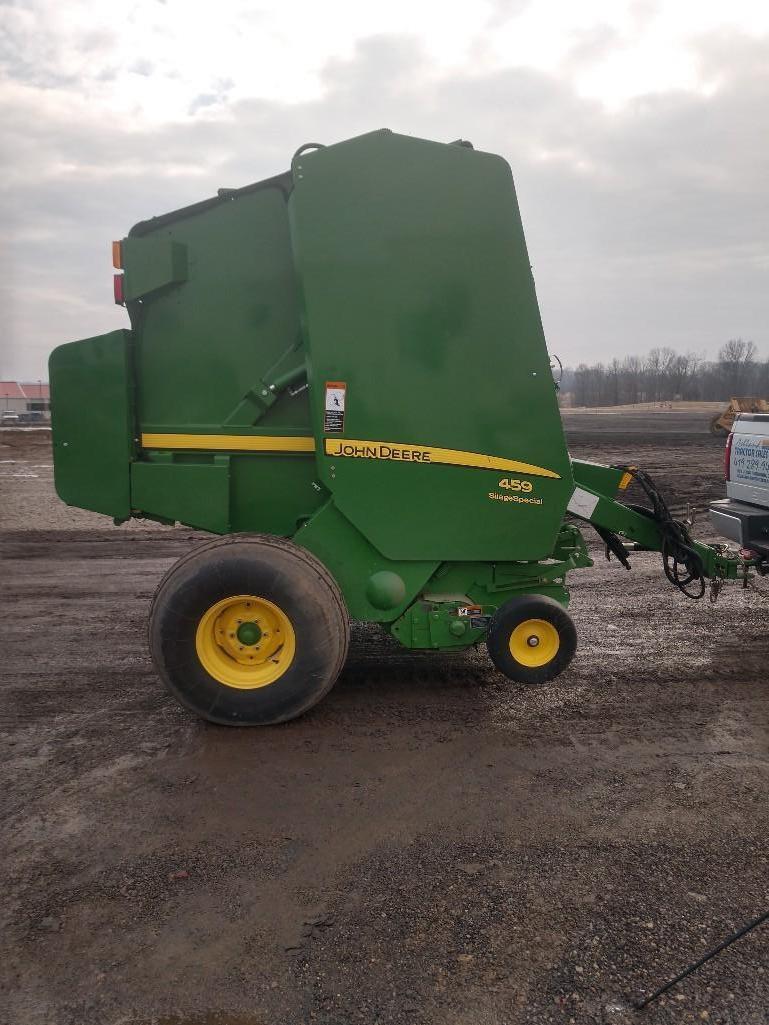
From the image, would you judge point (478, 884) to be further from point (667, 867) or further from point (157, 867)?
point (157, 867)

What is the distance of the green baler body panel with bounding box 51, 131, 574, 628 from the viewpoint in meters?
4.00

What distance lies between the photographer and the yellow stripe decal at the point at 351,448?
4070 millimetres

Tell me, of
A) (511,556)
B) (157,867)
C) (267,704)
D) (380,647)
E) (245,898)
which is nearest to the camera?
(245,898)

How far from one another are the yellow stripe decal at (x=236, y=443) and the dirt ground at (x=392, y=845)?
5.14 feet

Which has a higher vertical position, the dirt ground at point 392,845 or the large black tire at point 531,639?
the large black tire at point 531,639

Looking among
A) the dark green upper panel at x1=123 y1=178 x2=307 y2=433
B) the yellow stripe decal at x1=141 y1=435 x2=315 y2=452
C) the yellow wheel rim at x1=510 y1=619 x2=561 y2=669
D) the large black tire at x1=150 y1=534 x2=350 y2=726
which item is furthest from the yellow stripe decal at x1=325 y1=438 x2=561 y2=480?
the yellow wheel rim at x1=510 y1=619 x2=561 y2=669

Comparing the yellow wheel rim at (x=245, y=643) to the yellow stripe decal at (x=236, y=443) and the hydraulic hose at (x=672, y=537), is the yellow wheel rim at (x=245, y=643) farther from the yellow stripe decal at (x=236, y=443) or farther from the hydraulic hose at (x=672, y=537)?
the hydraulic hose at (x=672, y=537)

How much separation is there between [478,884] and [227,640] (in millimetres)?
1966

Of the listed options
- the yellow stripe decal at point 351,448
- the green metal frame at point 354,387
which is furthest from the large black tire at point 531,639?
the yellow stripe decal at point 351,448

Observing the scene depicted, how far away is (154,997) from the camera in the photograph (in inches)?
85.9

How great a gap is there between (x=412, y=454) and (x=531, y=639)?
132 cm

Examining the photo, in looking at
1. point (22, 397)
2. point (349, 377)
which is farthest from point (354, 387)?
point (22, 397)

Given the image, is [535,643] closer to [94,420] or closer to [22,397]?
[94,420]

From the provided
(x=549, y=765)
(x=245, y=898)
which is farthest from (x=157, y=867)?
(x=549, y=765)
